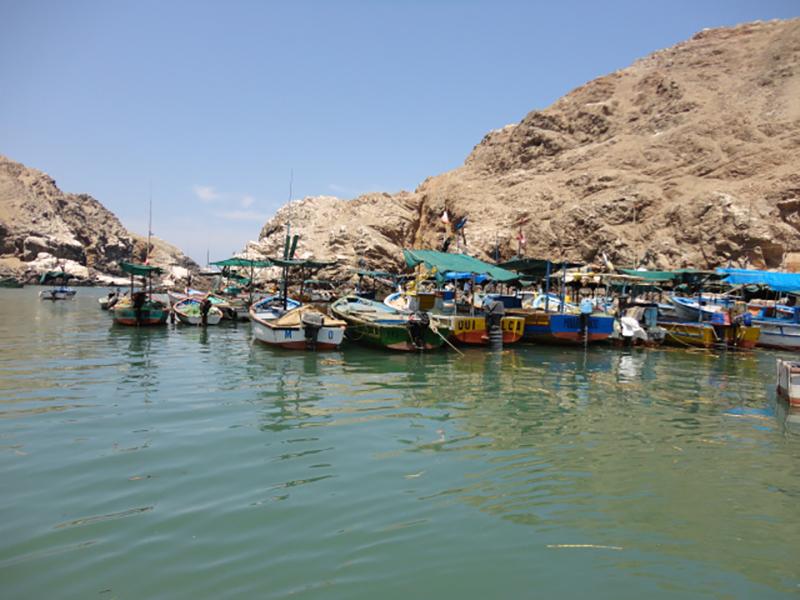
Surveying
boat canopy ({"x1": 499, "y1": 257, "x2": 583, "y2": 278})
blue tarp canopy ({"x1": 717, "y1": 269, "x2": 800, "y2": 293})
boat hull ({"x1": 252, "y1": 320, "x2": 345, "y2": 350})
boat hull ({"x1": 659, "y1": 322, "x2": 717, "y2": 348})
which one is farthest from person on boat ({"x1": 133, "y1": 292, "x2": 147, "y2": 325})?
blue tarp canopy ({"x1": 717, "y1": 269, "x2": 800, "y2": 293})

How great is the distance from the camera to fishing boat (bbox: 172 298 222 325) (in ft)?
99.9

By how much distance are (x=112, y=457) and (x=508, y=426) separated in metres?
7.06

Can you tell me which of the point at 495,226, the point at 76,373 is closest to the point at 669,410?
the point at 76,373

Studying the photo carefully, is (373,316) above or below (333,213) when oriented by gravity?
below

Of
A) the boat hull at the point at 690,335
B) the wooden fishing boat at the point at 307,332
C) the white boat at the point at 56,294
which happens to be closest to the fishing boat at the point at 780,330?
the boat hull at the point at 690,335

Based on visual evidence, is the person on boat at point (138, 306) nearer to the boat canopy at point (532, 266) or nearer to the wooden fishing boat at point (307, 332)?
the wooden fishing boat at point (307, 332)

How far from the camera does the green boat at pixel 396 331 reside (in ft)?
68.0

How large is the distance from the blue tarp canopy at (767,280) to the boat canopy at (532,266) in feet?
31.1

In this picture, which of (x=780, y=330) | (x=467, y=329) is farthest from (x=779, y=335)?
(x=467, y=329)

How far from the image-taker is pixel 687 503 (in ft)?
22.5

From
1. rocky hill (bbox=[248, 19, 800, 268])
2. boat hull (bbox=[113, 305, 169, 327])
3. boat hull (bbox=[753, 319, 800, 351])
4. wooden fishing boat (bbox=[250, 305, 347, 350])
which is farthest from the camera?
rocky hill (bbox=[248, 19, 800, 268])

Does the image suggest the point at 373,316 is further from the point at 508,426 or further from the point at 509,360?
the point at 508,426

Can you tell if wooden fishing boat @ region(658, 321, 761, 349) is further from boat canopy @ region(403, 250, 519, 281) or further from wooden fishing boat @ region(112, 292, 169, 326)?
wooden fishing boat @ region(112, 292, 169, 326)

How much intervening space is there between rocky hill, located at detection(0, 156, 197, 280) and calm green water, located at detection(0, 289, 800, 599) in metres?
104
